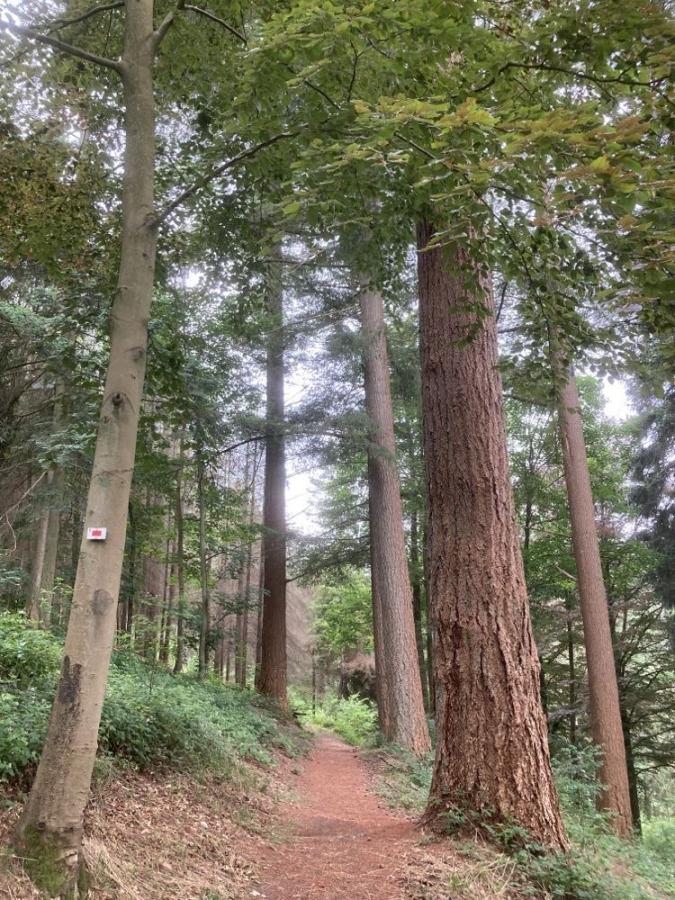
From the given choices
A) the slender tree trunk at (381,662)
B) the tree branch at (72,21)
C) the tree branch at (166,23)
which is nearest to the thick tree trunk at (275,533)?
the slender tree trunk at (381,662)

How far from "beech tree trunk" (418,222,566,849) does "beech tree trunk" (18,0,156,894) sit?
6.73 ft

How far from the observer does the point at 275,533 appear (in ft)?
42.1

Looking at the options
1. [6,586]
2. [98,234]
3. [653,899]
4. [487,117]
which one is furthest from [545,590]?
[487,117]

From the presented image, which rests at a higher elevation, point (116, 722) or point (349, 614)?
point (349, 614)

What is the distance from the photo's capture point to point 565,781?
714 cm

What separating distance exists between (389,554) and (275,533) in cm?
280

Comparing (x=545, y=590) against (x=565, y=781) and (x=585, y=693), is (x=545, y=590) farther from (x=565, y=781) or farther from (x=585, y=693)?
(x=565, y=781)

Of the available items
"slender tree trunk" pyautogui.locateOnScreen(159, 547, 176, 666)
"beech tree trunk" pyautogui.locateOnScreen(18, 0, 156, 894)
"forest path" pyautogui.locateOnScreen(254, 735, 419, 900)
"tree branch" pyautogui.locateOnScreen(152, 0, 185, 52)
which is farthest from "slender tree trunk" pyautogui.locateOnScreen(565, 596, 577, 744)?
"tree branch" pyautogui.locateOnScreen(152, 0, 185, 52)

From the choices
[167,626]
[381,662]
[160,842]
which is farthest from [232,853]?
[167,626]

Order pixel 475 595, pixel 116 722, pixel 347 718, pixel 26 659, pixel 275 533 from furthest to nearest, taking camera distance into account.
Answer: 1. pixel 347 718
2. pixel 275 533
3. pixel 26 659
4. pixel 116 722
5. pixel 475 595

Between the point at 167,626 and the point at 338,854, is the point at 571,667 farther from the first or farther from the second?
the point at 338,854

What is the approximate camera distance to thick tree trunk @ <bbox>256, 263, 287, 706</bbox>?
12656 millimetres

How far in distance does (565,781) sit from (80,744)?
6.26 metres

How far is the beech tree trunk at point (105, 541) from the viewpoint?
2.98 meters
